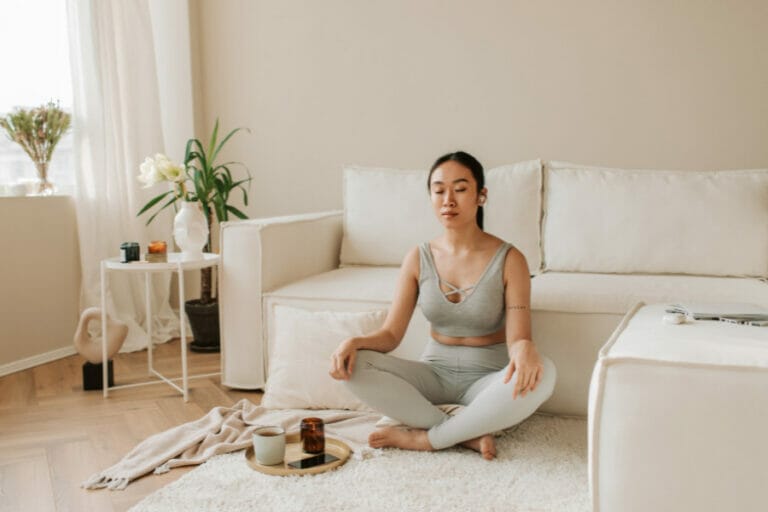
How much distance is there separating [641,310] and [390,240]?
1266mm

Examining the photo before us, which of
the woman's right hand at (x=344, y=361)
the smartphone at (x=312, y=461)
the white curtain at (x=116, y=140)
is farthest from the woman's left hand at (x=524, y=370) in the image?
the white curtain at (x=116, y=140)

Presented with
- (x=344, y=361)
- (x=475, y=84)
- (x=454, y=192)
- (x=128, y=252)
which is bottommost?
(x=344, y=361)

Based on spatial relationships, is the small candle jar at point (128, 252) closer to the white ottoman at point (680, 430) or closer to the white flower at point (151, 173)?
the white flower at point (151, 173)

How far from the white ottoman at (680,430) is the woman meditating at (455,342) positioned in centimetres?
53

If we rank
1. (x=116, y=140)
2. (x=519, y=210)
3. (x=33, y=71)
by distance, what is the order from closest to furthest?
1. (x=519, y=210)
2. (x=33, y=71)
3. (x=116, y=140)

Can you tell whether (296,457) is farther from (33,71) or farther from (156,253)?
(33,71)

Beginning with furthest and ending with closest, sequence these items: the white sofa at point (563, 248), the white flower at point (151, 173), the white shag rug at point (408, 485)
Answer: the white flower at point (151, 173)
the white sofa at point (563, 248)
the white shag rug at point (408, 485)

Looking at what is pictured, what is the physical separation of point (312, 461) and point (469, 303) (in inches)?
24.4

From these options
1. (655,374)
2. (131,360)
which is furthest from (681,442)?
(131,360)

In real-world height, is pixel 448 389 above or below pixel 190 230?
below

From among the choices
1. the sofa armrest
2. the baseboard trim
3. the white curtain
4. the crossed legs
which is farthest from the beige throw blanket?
the white curtain

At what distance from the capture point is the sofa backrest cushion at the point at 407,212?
292cm

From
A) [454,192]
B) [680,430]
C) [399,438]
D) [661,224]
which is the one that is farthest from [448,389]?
[661,224]

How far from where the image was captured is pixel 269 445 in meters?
1.96
